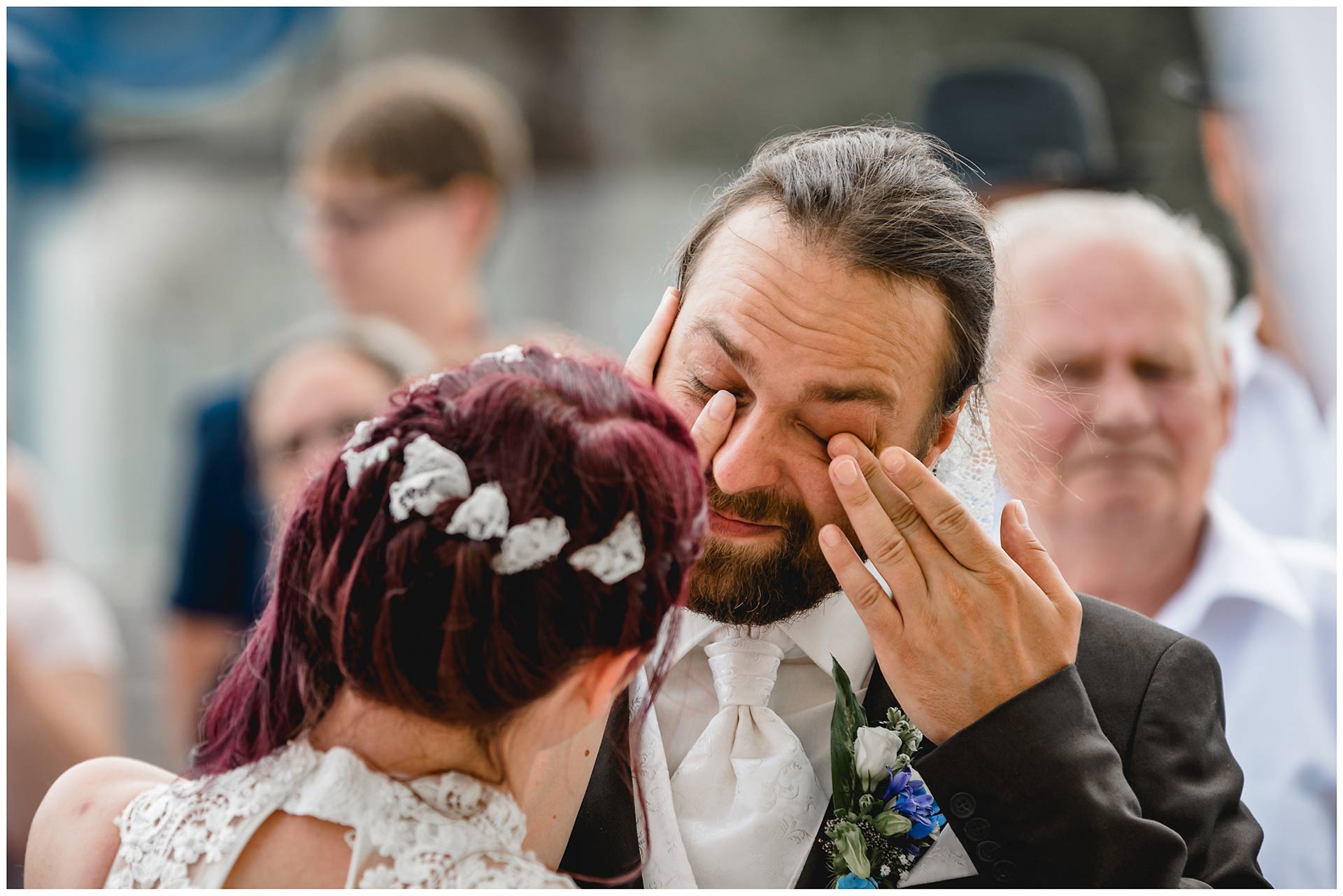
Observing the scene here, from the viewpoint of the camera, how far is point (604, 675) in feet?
5.60

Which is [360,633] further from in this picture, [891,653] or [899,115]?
[899,115]

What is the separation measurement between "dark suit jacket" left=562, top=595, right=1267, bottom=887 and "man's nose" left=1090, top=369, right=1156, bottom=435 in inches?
52.9

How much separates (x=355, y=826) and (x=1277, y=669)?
115 inches

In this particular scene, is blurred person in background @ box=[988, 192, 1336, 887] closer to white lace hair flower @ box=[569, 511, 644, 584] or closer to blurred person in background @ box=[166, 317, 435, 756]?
white lace hair flower @ box=[569, 511, 644, 584]

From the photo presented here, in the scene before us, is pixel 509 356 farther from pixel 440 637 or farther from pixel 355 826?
pixel 355 826

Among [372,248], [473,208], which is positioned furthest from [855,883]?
[473,208]

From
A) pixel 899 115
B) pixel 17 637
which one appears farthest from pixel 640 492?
pixel 899 115

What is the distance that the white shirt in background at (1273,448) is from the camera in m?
4.23

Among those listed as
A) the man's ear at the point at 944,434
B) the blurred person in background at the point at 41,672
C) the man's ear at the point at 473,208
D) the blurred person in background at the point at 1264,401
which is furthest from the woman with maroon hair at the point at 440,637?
the man's ear at the point at 473,208

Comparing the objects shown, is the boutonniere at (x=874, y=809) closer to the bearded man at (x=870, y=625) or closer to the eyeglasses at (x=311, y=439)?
the bearded man at (x=870, y=625)

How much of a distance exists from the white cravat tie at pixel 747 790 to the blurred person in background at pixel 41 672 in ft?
6.38

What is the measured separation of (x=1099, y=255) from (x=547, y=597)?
2.59 metres

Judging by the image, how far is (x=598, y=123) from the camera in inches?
377

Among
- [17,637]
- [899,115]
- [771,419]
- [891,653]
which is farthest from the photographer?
[899,115]
